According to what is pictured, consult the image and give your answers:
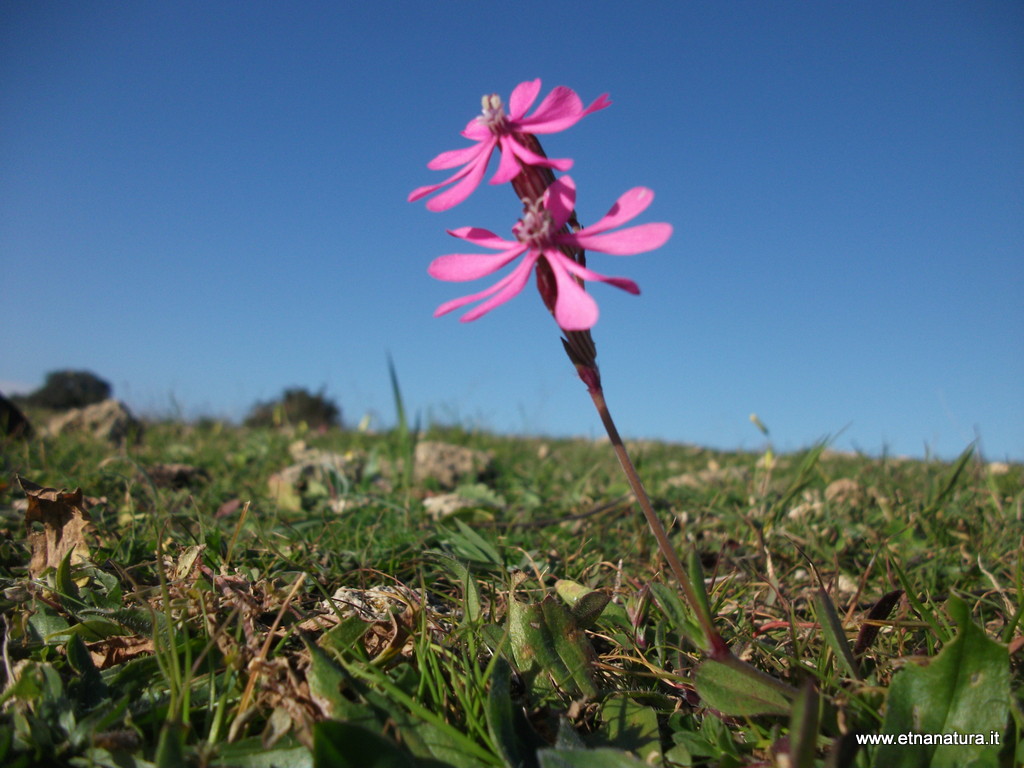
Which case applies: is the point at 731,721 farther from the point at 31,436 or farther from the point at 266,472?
the point at 31,436

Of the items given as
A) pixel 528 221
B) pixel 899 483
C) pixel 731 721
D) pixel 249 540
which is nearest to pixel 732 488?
pixel 899 483

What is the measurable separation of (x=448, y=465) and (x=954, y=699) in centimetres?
311

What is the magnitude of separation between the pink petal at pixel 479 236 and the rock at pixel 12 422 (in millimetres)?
4662

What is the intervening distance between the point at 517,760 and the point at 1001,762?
2.67ft

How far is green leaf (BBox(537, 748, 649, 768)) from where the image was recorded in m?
1.01

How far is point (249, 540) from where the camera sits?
1.96 metres

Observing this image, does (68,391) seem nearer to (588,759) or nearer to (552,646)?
(552,646)

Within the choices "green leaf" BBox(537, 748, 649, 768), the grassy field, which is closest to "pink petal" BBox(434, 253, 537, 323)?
the grassy field

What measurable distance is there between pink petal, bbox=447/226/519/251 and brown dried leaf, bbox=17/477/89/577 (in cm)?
131

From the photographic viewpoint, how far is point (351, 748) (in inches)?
38.6

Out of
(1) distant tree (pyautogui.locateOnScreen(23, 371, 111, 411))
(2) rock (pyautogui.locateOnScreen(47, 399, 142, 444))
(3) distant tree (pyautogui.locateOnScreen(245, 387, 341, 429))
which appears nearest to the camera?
(2) rock (pyautogui.locateOnScreen(47, 399, 142, 444))

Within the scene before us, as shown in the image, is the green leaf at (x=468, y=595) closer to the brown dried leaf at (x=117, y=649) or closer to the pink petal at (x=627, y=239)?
the brown dried leaf at (x=117, y=649)

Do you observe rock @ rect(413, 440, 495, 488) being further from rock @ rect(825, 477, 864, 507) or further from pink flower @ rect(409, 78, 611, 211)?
pink flower @ rect(409, 78, 611, 211)

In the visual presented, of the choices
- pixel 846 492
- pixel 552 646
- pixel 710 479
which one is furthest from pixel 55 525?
pixel 710 479
